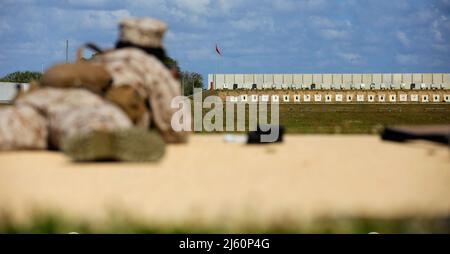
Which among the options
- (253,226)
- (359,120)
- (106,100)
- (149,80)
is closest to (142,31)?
(149,80)

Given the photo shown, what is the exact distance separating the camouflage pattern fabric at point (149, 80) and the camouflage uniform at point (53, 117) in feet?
3.23

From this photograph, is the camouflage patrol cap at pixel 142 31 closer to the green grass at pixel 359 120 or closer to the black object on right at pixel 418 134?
the black object on right at pixel 418 134

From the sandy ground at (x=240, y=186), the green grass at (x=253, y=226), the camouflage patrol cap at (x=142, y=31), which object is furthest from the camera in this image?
the camouflage patrol cap at (x=142, y=31)

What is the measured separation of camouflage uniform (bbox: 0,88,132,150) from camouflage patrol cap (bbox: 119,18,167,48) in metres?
1.99

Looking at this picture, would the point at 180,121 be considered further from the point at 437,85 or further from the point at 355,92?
the point at 355,92

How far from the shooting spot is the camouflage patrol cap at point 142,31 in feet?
59.7

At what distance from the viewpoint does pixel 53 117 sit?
54.3 feet

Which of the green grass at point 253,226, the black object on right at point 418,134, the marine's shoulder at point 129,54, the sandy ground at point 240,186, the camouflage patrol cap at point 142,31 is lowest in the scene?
the green grass at point 253,226

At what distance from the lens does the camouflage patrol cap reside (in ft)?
59.7

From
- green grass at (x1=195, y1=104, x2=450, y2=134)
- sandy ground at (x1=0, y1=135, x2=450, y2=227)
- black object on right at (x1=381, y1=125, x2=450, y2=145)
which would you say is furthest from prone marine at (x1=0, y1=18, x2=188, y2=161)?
green grass at (x1=195, y1=104, x2=450, y2=134)

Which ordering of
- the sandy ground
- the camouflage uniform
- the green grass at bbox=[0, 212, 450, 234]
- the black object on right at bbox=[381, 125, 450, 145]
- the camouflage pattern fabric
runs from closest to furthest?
the green grass at bbox=[0, 212, 450, 234] → the sandy ground → the black object on right at bbox=[381, 125, 450, 145] → the camouflage uniform → the camouflage pattern fabric

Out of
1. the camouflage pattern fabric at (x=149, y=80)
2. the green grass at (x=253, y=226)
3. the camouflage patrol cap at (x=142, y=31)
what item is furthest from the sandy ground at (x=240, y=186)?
the camouflage patrol cap at (x=142, y=31)

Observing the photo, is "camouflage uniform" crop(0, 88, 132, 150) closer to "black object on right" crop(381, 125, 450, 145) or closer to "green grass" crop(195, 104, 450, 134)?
"black object on right" crop(381, 125, 450, 145)

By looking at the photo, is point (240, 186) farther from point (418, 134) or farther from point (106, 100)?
point (106, 100)
